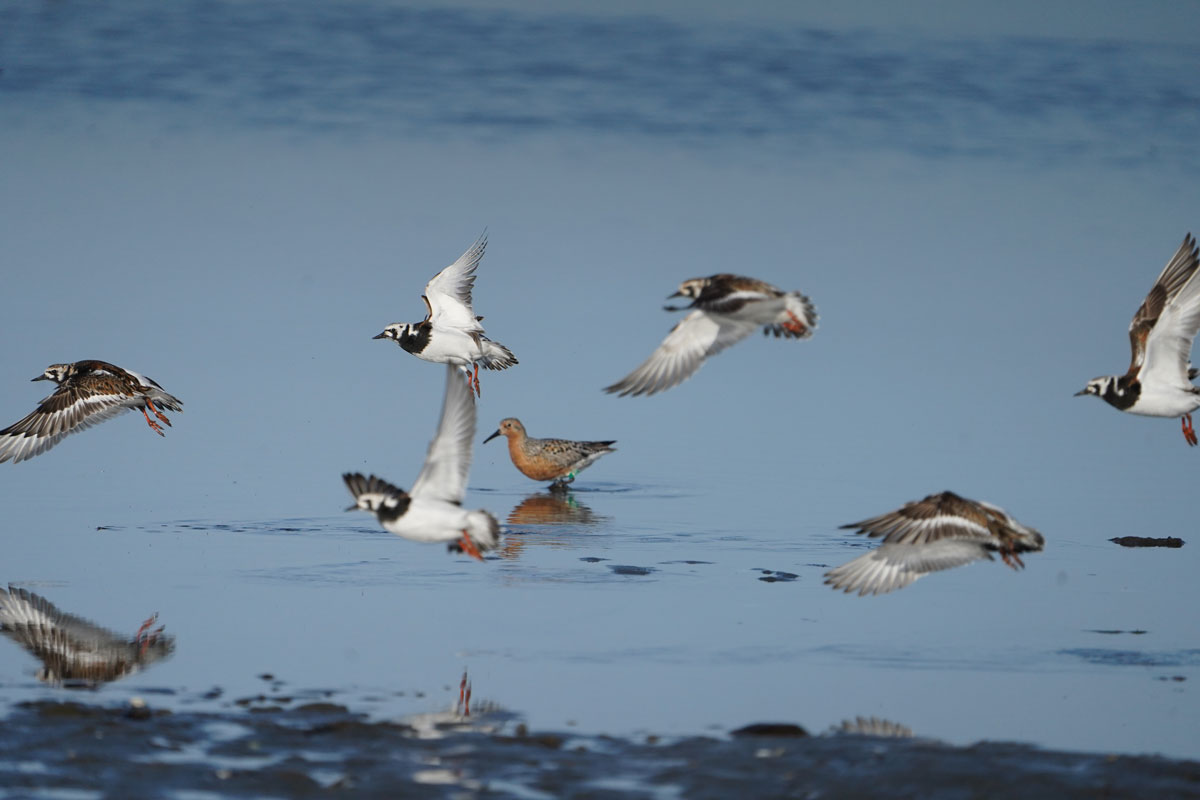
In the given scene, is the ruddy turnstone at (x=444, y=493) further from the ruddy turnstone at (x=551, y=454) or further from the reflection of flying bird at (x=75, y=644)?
the ruddy turnstone at (x=551, y=454)

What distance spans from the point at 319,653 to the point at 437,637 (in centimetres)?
84

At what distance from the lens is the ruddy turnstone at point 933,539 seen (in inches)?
406

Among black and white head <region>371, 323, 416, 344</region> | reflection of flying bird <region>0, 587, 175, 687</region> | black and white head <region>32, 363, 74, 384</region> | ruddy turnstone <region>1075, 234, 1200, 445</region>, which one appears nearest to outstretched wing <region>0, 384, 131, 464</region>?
black and white head <region>32, 363, 74, 384</region>

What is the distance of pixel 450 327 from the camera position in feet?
53.2

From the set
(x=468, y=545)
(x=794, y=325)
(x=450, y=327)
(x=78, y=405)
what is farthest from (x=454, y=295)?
(x=468, y=545)

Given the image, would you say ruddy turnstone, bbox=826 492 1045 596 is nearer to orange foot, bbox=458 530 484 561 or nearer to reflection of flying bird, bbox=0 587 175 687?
orange foot, bbox=458 530 484 561

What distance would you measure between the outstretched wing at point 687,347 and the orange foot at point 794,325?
0.89 ft

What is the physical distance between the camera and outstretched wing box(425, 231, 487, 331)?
53.4 feet

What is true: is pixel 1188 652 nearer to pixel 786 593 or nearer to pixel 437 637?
pixel 786 593

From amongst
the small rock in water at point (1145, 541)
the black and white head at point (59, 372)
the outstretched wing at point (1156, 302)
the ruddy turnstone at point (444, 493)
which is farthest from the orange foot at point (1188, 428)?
the black and white head at point (59, 372)

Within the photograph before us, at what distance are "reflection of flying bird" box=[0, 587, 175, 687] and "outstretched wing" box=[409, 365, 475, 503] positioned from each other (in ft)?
6.56

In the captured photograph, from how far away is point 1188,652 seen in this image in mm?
10367

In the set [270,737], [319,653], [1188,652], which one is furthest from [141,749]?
[1188,652]

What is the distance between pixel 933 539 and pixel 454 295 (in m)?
7.54
